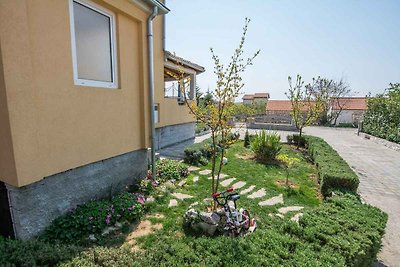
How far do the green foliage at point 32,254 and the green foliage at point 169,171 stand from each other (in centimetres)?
354

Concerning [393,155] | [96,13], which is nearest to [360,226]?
[96,13]

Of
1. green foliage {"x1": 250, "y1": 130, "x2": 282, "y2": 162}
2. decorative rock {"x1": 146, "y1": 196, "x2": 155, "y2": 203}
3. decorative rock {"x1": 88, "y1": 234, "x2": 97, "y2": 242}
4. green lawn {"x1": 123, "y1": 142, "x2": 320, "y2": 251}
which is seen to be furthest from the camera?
green foliage {"x1": 250, "y1": 130, "x2": 282, "y2": 162}

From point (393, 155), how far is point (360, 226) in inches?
477

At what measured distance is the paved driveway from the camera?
13.6ft

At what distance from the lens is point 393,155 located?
1210 centimetres

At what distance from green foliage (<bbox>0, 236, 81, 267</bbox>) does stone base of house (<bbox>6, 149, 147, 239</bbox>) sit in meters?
0.58

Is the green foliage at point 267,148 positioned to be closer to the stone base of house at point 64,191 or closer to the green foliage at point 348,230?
the green foliage at point 348,230

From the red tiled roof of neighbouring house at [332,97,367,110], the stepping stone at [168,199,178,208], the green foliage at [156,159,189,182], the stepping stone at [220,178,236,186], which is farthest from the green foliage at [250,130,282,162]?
the red tiled roof of neighbouring house at [332,97,367,110]

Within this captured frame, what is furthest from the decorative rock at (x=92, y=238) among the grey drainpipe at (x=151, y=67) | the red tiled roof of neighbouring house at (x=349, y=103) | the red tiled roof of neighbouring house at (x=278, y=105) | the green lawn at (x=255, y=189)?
the red tiled roof of neighbouring house at (x=278, y=105)

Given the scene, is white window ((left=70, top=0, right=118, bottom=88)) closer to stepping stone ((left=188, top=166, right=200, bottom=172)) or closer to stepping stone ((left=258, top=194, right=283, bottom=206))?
stepping stone ((left=188, top=166, right=200, bottom=172))

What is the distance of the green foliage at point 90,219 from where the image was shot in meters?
3.51

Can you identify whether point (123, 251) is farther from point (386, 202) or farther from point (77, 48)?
point (386, 202)

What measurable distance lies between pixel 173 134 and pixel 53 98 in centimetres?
819

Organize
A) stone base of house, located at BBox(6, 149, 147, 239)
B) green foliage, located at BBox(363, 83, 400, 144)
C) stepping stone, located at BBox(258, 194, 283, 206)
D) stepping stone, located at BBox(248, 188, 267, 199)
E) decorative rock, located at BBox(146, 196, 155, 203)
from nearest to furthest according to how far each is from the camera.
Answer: stone base of house, located at BBox(6, 149, 147, 239)
decorative rock, located at BBox(146, 196, 155, 203)
stepping stone, located at BBox(258, 194, 283, 206)
stepping stone, located at BBox(248, 188, 267, 199)
green foliage, located at BBox(363, 83, 400, 144)
